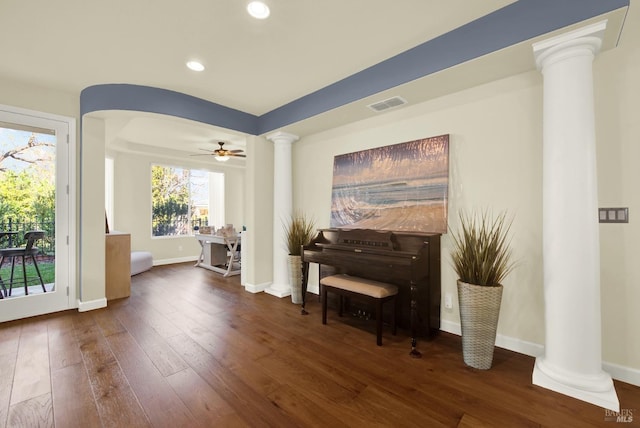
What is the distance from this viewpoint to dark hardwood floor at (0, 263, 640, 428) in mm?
1587

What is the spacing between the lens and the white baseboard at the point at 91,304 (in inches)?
129

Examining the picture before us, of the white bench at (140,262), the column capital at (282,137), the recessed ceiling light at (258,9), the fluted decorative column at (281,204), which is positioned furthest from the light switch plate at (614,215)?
the white bench at (140,262)

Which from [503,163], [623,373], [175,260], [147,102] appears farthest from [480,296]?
[175,260]

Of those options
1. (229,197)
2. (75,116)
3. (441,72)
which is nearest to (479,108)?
(441,72)

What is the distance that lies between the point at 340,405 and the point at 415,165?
86.8 inches

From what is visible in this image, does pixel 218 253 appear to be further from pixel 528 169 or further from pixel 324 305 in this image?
pixel 528 169

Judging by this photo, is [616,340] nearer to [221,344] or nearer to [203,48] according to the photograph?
[221,344]

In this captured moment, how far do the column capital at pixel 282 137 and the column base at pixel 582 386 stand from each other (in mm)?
3553

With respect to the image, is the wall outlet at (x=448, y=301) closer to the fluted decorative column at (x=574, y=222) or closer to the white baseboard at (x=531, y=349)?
the white baseboard at (x=531, y=349)

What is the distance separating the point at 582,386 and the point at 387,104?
2655mm

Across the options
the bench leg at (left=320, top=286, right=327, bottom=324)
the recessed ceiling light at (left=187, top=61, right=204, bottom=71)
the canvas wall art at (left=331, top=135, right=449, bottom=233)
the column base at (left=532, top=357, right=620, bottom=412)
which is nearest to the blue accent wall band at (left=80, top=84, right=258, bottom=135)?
the recessed ceiling light at (left=187, top=61, right=204, bottom=71)

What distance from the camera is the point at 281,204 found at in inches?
156

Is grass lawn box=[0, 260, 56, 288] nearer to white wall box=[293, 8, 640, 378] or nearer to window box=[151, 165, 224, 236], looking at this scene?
window box=[151, 165, 224, 236]

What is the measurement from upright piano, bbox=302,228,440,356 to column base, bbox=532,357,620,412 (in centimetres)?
85
